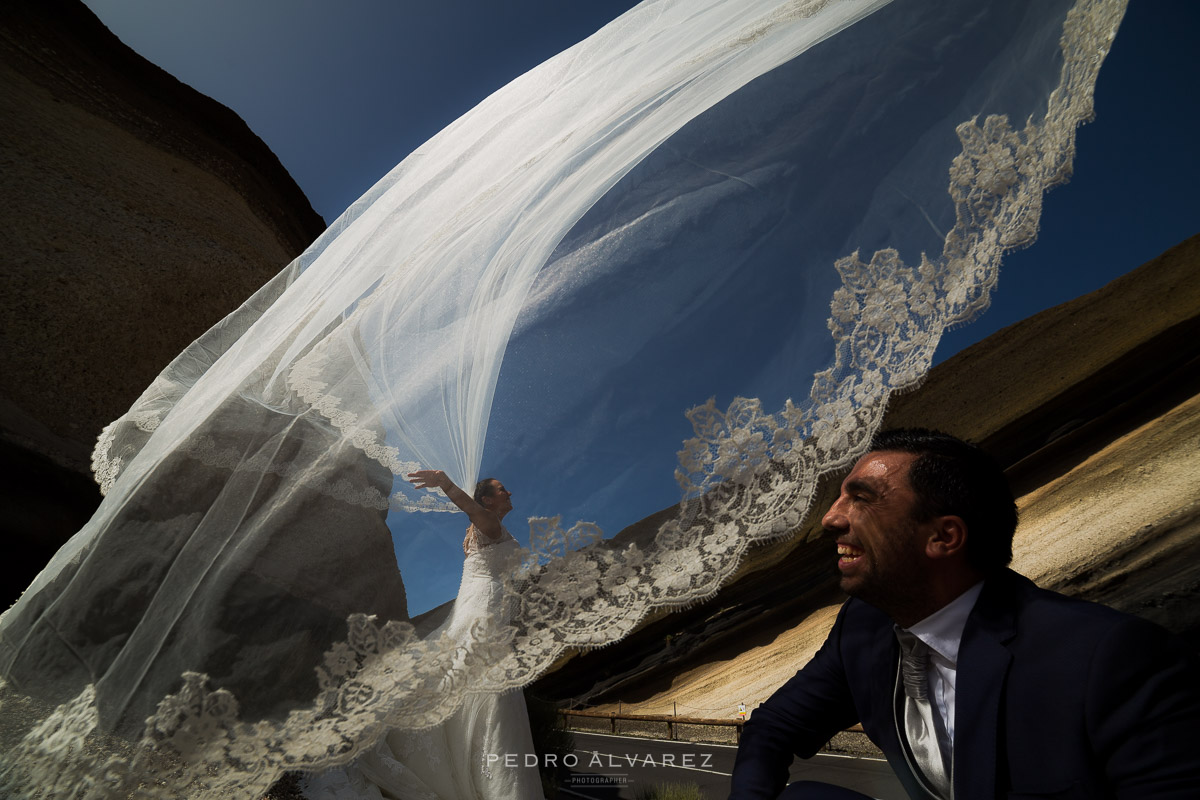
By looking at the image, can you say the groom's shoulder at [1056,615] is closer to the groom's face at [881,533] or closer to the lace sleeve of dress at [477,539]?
the groom's face at [881,533]

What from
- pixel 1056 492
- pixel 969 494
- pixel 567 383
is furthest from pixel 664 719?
pixel 969 494

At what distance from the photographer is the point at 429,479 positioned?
47.1 inches

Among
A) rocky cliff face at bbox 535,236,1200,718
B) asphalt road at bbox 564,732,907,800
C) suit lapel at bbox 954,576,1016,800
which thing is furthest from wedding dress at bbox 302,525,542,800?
suit lapel at bbox 954,576,1016,800

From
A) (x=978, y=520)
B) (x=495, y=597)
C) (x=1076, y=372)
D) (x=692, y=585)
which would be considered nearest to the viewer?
(x=978, y=520)

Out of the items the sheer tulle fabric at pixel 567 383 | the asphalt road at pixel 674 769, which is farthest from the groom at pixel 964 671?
the asphalt road at pixel 674 769

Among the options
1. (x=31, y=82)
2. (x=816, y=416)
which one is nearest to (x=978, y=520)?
(x=816, y=416)

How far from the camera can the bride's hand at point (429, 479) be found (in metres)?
1.19

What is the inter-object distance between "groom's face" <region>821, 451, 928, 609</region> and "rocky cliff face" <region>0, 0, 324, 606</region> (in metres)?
3.73

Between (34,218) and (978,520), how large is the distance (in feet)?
15.4

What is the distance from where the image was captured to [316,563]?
1.12 metres

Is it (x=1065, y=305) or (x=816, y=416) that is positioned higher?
(x=1065, y=305)

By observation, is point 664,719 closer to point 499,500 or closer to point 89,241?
point 499,500

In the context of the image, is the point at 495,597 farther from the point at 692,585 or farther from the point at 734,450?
the point at 734,450

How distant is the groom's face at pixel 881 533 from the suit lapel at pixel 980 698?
9 centimetres
